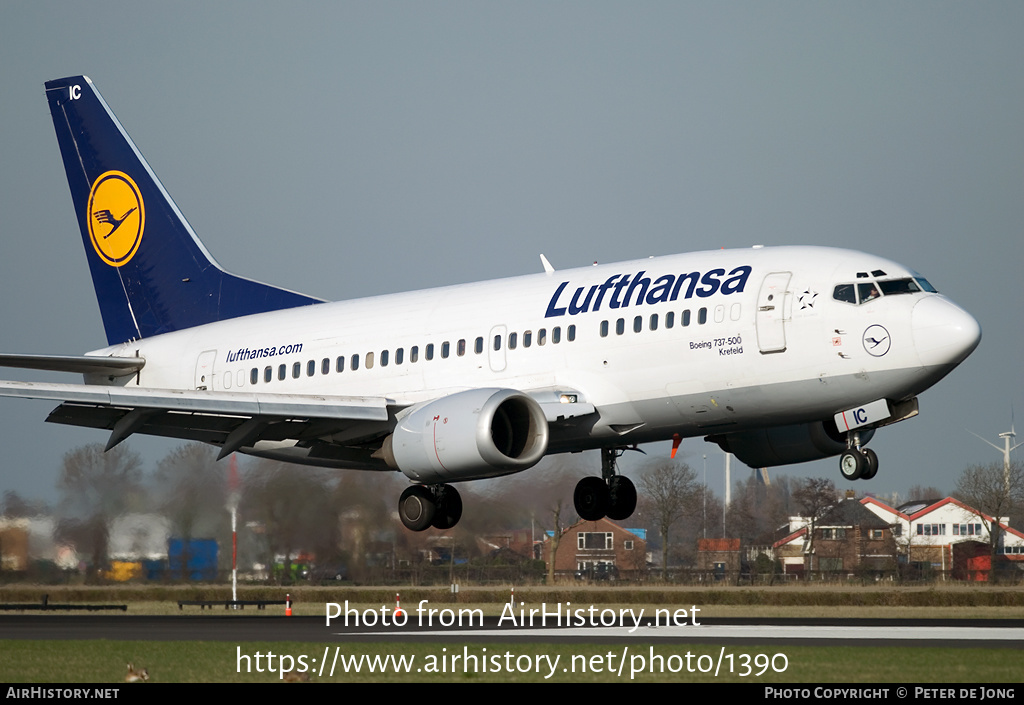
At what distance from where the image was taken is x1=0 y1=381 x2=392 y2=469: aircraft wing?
89.4 ft

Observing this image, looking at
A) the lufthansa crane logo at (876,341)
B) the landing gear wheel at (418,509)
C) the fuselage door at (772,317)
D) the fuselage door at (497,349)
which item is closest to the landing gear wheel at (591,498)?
the landing gear wheel at (418,509)

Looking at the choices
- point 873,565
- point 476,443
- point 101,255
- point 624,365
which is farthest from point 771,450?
point 873,565

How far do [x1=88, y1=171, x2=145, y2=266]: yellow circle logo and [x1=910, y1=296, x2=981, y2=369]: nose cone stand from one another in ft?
70.3

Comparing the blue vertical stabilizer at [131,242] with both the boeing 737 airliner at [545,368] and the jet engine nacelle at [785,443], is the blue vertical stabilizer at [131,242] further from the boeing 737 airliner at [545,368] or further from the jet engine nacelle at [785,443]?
the jet engine nacelle at [785,443]

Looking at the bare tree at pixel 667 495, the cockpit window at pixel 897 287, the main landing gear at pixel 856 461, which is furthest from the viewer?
the bare tree at pixel 667 495

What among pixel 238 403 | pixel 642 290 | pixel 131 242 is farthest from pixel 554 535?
pixel 642 290

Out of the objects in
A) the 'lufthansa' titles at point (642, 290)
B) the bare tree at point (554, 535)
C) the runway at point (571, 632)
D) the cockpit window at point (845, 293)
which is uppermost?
the 'lufthansa' titles at point (642, 290)

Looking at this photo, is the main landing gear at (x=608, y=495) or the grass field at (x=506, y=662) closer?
the grass field at (x=506, y=662)

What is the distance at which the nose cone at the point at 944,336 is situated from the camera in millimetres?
24125

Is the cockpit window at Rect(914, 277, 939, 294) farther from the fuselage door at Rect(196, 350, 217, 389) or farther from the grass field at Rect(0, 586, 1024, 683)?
the fuselage door at Rect(196, 350, 217, 389)

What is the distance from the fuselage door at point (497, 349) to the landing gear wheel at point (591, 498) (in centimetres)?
508

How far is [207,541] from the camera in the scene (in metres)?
38.0

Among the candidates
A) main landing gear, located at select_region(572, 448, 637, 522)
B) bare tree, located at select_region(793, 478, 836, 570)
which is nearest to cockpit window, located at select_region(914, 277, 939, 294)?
main landing gear, located at select_region(572, 448, 637, 522)

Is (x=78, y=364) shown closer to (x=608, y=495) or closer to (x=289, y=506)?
(x=289, y=506)
